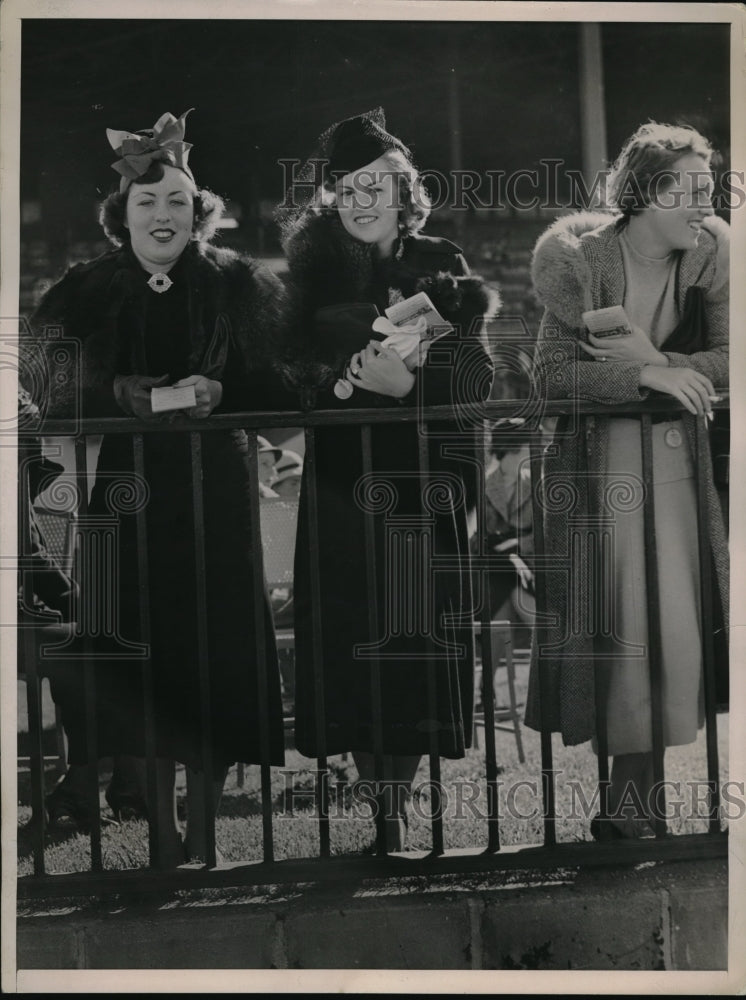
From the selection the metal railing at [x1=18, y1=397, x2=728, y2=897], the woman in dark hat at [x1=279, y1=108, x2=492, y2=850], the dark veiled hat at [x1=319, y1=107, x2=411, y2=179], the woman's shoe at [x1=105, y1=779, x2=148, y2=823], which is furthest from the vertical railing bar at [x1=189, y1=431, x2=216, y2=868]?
the dark veiled hat at [x1=319, y1=107, x2=411, y2=179]

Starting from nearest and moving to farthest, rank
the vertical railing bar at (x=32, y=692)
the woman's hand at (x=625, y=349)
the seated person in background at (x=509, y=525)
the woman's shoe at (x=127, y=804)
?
the vertical railing bar at (x=32, y=692) → the woman's hand at (x=625, y=349) → the seated person in background at (x=509, y=525) → the woman's shoe at (x=127, y=804)

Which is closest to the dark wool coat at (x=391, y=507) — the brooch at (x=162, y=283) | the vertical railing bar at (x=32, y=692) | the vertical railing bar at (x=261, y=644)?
the vertical railing bar at (x=261, y=644)

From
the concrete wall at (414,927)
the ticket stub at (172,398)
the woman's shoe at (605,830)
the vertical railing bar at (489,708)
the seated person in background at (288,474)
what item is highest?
the ticket stub at (172,398)

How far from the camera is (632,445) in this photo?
2902 millimetres

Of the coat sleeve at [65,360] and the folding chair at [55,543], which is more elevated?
the coat sleeve at [65,360]

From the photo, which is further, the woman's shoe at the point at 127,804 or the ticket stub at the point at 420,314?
the woman's shoe at the point at 127,804

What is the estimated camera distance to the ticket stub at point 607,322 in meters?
2.88

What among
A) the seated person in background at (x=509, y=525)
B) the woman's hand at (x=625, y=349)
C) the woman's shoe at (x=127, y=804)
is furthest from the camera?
the woman's shoe at (x=127, y=804)

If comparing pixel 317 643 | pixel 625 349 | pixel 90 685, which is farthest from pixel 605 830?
pixel 90 685

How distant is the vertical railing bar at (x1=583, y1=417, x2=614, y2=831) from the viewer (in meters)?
2.86

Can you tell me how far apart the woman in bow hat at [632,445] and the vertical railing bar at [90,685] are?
3.94 ft

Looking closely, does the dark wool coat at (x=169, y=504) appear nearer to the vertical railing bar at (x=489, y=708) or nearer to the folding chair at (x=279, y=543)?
the folding chair at (x=279, y=543)

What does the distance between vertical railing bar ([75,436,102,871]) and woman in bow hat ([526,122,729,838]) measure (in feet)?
3.94

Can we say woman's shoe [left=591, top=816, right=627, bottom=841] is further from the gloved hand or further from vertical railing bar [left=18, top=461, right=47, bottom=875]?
the gloved hand
